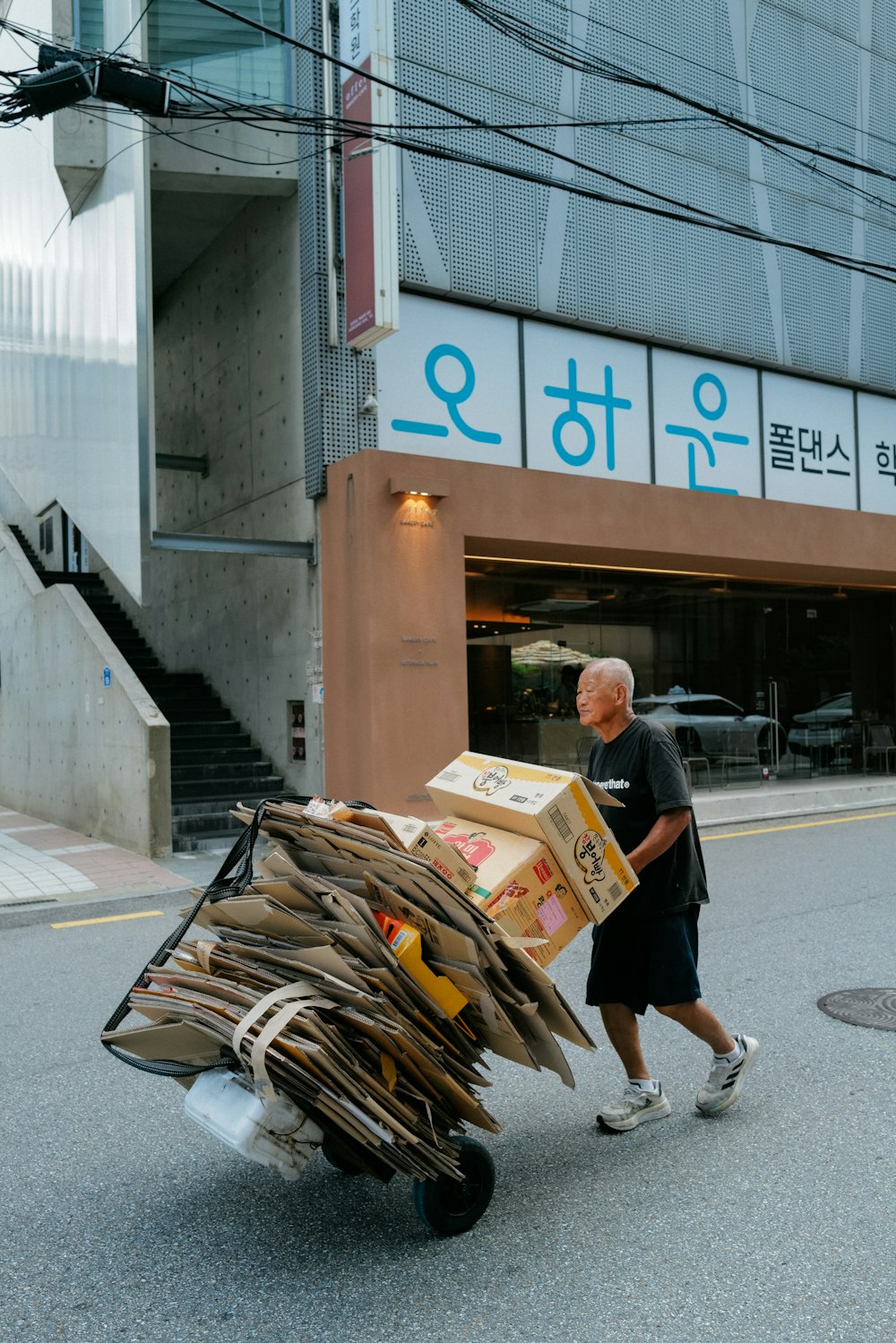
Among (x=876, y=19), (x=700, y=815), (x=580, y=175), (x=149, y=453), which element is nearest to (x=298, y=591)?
(x=149, y=453)

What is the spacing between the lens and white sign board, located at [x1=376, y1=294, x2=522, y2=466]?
1384cm

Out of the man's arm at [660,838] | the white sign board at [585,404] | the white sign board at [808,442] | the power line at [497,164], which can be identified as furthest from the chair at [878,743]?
the man's arm at [660,838]

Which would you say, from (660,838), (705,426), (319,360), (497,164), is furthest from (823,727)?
(660,838)

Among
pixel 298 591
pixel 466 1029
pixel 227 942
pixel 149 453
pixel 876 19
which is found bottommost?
pixel 466 1029

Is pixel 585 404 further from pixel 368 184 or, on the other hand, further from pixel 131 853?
pixel 131 853

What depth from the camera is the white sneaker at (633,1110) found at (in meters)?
4.33

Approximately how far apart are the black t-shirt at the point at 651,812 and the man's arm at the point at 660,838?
48 millimetres

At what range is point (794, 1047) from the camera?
17.4 feet

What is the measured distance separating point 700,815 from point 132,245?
387 inches

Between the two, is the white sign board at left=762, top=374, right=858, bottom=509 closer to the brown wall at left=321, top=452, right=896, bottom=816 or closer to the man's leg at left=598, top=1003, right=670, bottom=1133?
the brown wall at left=321, top=452, right=896, bottom=816

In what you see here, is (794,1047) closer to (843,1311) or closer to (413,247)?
(843,1311)

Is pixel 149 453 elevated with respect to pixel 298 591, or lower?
elevated

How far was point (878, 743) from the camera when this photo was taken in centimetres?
2030

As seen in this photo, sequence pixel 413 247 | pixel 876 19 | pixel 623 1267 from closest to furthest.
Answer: pixel 623 1267, pixel 413 247, pixel 876 19
